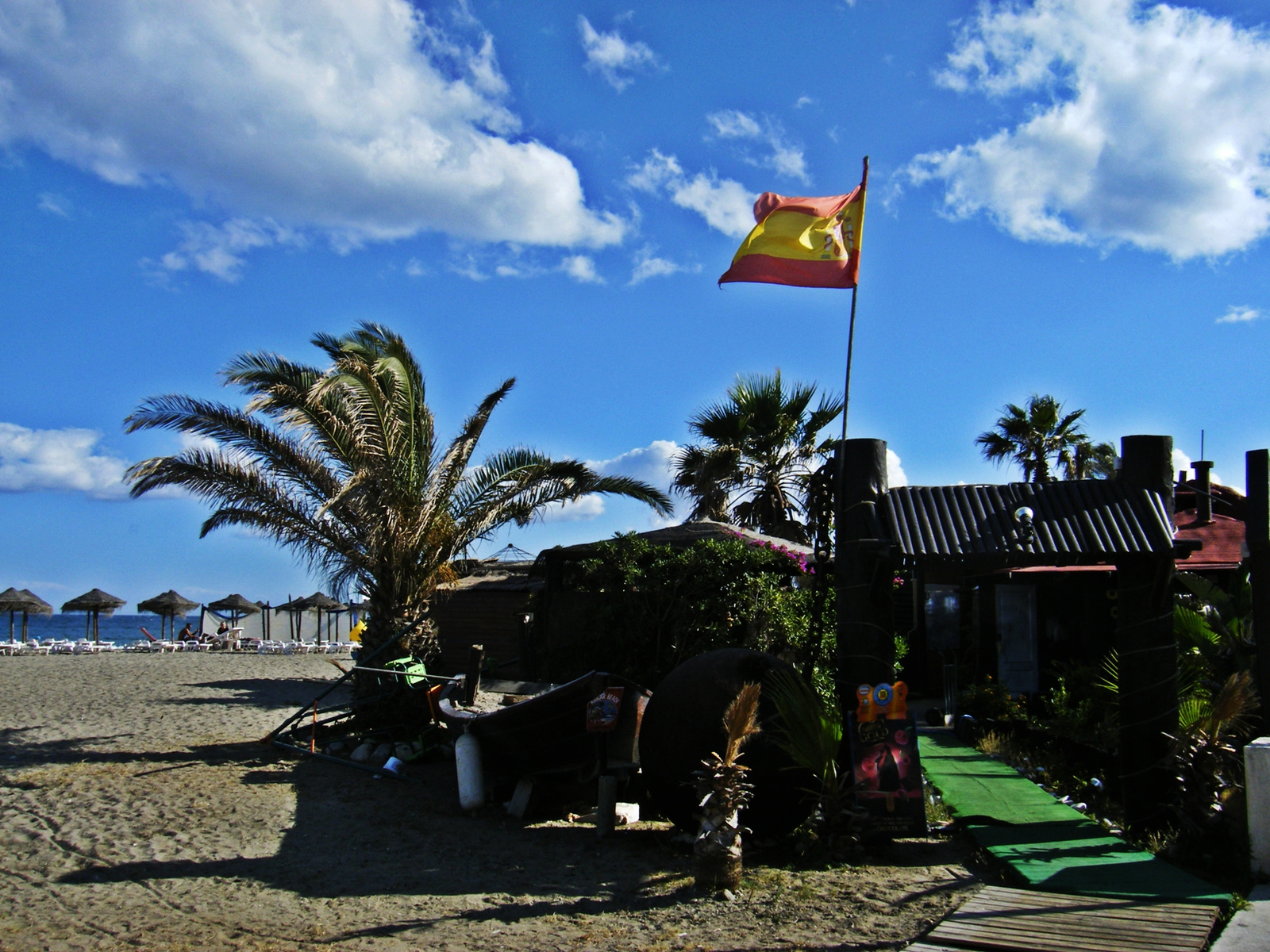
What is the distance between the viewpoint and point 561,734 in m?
8.24

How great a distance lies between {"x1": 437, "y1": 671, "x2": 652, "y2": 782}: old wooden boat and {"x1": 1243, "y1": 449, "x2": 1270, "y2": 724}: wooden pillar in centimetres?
469

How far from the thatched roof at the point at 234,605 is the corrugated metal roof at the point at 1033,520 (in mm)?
44289

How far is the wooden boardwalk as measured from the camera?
4785 mm

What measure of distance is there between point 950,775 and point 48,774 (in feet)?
30.2

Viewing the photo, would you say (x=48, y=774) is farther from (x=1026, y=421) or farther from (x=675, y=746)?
(x=1026, y=421)

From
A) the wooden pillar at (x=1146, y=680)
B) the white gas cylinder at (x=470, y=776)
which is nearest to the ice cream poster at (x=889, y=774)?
the wooden pillar at (x=1146, y=680)

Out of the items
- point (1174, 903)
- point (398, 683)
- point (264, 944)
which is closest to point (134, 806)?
point (398, 683)

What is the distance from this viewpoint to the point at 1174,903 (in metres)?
5.39

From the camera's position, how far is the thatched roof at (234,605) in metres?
45.5

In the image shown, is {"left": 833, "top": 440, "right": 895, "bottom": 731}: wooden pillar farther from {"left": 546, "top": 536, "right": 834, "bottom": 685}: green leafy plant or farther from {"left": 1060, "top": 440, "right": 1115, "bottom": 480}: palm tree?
{"left": 1060, "top": 440, "right": 1115, "bottom": 480}: palm tree

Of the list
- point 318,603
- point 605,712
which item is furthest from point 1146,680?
point 318,603

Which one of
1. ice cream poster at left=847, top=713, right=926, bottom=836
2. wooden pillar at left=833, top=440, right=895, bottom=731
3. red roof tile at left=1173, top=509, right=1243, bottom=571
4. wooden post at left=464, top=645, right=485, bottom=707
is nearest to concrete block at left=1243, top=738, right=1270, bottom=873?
ice cream poster at left=847, top=713, right=926, bottom=836

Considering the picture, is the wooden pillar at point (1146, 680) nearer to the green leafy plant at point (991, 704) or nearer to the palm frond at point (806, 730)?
the palm frond at point (806, 730)

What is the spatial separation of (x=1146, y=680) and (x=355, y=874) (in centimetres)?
607
